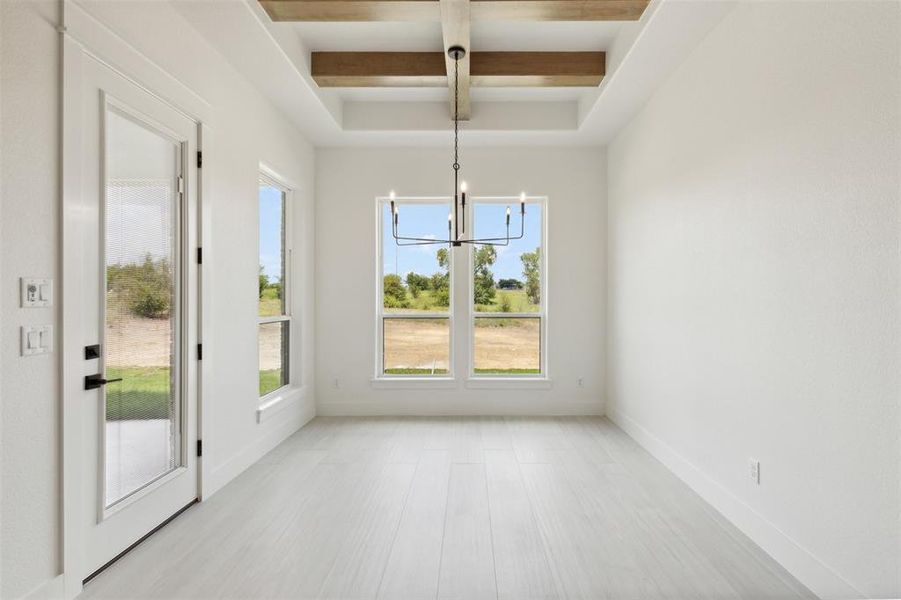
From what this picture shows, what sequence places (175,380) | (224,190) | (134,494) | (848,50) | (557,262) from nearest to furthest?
1. (848,50)
2. (134,494)
3. (175,380)
4. (224,190)
5. (557,262)

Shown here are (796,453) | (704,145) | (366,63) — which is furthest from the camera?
(366,63)

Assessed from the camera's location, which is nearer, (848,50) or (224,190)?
(848,50)

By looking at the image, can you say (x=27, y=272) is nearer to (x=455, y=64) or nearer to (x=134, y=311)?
(x=134, y=311)

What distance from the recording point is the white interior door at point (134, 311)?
2201 millimetres

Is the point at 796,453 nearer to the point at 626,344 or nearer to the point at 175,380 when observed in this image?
the point at 626,344

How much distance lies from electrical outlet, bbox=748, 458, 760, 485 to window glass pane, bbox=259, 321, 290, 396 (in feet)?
11.7

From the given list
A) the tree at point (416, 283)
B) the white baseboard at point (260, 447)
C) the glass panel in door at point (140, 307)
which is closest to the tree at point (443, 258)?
the tree at point (416, 283)

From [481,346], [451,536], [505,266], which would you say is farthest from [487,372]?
[451,536]

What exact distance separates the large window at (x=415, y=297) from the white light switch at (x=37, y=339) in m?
3.44

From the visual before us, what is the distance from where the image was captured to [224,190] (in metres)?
3.30

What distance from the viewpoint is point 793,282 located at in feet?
7.38

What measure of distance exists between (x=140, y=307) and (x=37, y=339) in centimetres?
66

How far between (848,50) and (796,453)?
1.74 m

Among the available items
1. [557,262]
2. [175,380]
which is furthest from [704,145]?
[175,380]
